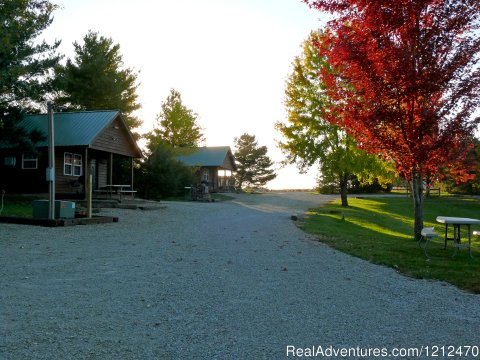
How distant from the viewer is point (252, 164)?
64250 mm

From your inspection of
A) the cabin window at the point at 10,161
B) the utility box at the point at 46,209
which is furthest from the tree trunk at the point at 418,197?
the cabin window at the point at 10,161

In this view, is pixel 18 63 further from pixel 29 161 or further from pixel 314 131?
pixel 314 131

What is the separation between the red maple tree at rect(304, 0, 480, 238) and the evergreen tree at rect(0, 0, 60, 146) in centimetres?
1346

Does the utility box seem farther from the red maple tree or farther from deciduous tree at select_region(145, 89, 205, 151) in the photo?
deciduous tree at select_region(145, 89, 205, 151)

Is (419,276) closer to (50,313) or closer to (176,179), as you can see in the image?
(50,313)

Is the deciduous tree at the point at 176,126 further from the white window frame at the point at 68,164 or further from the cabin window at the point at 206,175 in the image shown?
the white window frame at the point at 68,164

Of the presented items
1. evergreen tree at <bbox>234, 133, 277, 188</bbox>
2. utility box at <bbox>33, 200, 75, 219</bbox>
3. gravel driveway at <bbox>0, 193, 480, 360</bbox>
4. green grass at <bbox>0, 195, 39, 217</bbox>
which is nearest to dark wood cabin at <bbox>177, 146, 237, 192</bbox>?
evergreen tree at <bbox>234, 133, 277, 188</bbox>

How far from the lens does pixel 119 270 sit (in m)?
7.32

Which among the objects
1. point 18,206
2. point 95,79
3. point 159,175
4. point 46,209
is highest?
point 95,79

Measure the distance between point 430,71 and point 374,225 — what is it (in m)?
10.8

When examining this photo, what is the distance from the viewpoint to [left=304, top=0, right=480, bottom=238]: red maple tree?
1048 centimetres

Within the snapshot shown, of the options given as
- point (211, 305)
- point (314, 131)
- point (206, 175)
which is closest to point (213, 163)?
point (206, 175)

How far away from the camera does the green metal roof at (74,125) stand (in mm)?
23297

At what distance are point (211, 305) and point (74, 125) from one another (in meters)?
22.3
